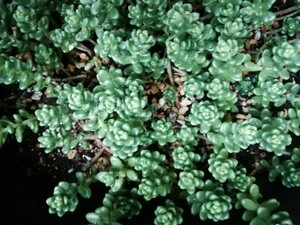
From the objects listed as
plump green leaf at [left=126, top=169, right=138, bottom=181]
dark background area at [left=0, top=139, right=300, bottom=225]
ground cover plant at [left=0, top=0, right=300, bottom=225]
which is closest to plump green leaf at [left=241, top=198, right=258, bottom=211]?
ground cover plant at [left=0, top=0, right=300, bottom=225]

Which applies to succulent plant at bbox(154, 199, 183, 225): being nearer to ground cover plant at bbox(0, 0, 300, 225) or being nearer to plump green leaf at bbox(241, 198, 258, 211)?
ground cover plant at bbox(0, 0, 300, 225)

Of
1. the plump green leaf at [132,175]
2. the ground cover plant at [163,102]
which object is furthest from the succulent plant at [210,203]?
the plump green leaf at [132,175]

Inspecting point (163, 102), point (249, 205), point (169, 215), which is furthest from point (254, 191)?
point (163, 102)

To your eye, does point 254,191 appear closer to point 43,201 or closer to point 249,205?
point 249,205

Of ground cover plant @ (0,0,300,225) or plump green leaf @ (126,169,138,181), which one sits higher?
ground cover plant @ (0,0,300,225)

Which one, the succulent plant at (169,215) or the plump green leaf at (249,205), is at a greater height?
the plump green leaf at (249,205)

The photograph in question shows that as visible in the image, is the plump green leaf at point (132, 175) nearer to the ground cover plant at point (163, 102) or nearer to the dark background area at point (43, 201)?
the ground cover plant at point (163, 102)
